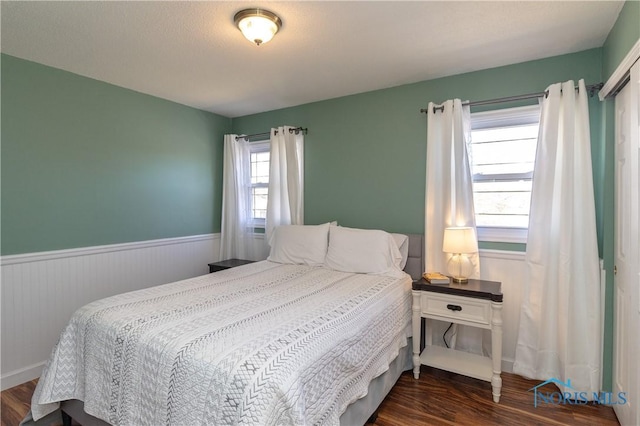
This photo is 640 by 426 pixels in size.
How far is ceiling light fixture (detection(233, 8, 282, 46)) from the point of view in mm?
1839

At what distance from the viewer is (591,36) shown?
2125mm

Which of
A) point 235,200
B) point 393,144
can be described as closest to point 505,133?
point 393,144

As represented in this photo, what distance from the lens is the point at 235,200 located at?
392 cm

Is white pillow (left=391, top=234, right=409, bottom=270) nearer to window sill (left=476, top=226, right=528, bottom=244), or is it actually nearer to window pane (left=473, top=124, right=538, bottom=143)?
window sill (left=476, top=226, right=528, bottom=244)

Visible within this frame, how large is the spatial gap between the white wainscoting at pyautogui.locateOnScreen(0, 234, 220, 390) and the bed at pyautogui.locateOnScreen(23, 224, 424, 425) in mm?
929

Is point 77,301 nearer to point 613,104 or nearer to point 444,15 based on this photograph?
point 444,15

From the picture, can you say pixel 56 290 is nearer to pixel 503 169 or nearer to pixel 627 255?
pixel 503 169

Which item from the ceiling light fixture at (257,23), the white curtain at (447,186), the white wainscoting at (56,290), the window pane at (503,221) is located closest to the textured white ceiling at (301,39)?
the ceiling light fixture at (257,23)

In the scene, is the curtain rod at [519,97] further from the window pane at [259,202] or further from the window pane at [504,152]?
the window pane at [259,202]

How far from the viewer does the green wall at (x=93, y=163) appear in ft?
8.06

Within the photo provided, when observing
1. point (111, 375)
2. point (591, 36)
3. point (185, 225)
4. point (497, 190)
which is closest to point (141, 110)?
point (185, 225)

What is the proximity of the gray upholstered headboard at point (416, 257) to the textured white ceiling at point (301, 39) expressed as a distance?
4.62 feet

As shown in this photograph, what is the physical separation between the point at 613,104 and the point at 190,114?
378 centimetres
